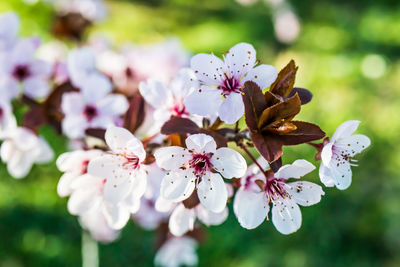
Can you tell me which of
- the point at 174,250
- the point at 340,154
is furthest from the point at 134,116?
the point at 174,250

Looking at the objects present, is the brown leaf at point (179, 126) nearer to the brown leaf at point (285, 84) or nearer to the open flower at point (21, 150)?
the brown leaf at point (285, 84)

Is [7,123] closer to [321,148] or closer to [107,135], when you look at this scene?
[107,135]

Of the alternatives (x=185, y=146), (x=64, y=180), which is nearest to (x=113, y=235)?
(x=64, y=180)

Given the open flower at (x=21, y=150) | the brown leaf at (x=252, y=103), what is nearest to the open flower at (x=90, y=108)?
the open flower at (x=21, y=150)

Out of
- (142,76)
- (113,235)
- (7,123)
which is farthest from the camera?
(113,235)

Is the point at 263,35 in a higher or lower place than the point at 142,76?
lower

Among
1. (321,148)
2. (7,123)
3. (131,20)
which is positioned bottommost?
(131,20)
